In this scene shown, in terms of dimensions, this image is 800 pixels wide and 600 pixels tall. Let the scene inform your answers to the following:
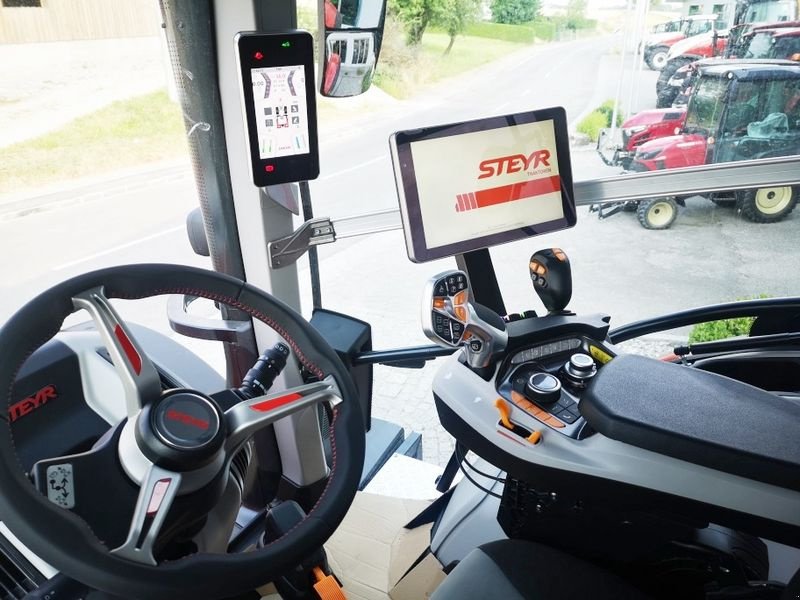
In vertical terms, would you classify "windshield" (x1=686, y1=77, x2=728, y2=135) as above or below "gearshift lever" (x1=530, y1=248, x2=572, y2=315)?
above

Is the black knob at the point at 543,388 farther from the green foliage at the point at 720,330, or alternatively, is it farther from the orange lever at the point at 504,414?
the green foliage at the point at 720,330

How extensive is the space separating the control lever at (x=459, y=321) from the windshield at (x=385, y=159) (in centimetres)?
29

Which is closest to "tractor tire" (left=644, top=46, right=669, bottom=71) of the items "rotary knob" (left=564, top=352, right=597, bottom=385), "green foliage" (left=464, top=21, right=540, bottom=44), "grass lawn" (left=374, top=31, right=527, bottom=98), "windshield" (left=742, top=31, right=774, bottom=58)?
"windshield" (left=742, top=31, right=774, bottom=58)

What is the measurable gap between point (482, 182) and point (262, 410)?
86 centimetres

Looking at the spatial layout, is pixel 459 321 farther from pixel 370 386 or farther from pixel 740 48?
pixel 740 48

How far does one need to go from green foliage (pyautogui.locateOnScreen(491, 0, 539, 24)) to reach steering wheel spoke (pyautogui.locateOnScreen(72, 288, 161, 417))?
1409 millimetres

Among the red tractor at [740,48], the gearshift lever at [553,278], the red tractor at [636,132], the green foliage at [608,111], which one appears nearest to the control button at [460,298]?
the gearshift lever at [553,278]

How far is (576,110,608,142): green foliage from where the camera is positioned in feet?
6.21

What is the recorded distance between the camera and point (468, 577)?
3.57 feet

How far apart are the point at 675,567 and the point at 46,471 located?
1142 millimetres

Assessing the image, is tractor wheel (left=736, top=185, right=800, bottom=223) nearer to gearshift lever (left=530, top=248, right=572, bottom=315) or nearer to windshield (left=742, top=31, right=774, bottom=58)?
windshield (left=742, top=31, right=774, bottom=58)

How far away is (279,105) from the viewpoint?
1.33m

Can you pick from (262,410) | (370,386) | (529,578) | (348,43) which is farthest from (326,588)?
(348,43)

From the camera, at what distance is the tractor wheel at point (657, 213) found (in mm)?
2061
